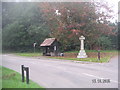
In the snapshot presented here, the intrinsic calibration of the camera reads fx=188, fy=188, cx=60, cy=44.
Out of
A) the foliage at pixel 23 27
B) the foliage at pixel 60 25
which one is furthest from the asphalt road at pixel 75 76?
the foliage at pixel 23 27

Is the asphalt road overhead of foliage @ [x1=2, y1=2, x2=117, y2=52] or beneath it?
beneath

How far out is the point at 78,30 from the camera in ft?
78.4

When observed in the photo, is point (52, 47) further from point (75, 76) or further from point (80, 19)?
point (75, 76)

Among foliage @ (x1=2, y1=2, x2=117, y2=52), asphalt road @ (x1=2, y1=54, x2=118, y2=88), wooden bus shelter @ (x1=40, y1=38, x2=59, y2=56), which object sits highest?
foliage @ (x1=2, y1=2, x2=117, y2=52)

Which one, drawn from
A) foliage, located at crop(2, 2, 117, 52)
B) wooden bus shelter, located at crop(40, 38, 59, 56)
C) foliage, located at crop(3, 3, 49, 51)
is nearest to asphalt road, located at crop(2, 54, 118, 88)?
foliage, located at crop(2, 2, 117, 52)

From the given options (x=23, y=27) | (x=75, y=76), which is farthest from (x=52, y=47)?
(x=75, y=76)

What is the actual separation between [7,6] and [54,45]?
19.2 metres

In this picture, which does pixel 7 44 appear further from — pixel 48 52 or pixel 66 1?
pixel 66 1

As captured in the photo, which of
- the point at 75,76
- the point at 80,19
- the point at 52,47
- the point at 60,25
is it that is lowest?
the point at 75,76

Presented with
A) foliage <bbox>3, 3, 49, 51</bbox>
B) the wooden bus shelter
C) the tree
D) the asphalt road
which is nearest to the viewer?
the asphalt road

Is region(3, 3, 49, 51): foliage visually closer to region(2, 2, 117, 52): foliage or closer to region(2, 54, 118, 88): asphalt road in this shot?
region(2, 2, 117, 52): foliage

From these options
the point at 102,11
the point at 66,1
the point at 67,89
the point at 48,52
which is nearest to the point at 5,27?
the point at 48,52

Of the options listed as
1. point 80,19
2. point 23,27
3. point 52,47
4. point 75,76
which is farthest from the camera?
point 23,27

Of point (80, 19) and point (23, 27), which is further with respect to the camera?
point (23, 27)
